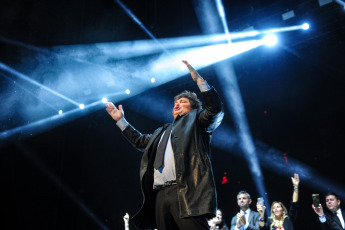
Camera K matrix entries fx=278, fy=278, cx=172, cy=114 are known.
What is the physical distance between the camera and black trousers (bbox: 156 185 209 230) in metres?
1.76

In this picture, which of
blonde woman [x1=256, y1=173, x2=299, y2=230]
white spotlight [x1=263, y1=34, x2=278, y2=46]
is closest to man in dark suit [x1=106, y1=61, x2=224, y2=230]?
blonde woman [x1=256, y1=173, x2=299, y2=230]

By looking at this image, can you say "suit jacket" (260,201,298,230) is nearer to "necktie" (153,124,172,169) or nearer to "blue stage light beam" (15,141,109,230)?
"necktie" (153,124,172,169)

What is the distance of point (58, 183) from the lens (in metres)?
6.81

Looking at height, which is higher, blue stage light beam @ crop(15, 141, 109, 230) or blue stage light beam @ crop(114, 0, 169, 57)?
blue stage light beam @ crop(114, 0, 169, 57)

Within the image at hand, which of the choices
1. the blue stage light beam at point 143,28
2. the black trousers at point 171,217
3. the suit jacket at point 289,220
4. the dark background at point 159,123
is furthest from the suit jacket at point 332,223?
the blue stage light beam at point 143,28

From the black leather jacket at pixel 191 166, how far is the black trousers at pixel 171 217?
0.06m

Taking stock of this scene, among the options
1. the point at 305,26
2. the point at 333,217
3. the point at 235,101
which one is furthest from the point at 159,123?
the point at 333,217

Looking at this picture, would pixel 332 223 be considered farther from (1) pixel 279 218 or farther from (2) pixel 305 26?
(2) pixel 305 26

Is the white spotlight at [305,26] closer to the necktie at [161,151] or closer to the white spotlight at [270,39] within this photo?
the white spotlight at [270,39]

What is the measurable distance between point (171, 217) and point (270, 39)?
5482 mm

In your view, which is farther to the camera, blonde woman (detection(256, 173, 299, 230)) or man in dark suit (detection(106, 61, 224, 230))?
blonde woman (detection(256, 173, 299, 230))

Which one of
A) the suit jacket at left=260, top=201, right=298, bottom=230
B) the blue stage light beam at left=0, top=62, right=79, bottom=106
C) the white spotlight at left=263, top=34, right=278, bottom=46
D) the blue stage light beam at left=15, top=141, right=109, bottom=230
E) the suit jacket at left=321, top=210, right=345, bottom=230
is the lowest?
the suit jacket at left=321, top=210, right=345, bottom=230

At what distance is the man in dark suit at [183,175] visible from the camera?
178 cm

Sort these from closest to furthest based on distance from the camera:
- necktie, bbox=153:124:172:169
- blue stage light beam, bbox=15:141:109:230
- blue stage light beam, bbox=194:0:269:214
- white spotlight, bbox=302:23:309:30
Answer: necktie, bbox=153:124:172:169
white spotlight, bbox=302:23:309:30
blue stage light beam, bbox=15:141:109:230
blue stage light beam, bbox=194:0:269:214
